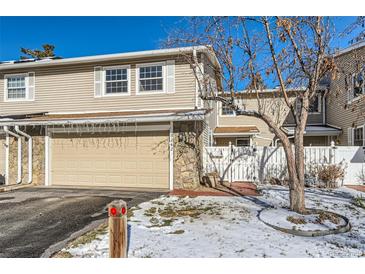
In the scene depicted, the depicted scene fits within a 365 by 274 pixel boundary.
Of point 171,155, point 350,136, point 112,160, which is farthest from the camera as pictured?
point 350,136

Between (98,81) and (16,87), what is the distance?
14.1 feet

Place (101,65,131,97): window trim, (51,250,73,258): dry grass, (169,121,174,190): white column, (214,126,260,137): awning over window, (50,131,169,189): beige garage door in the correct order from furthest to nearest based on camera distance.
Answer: (214,126,260,137): awning over window, (101,65,131,97): window trim, (50,131,169,189): beige garage door, (169,121,174,190): white column, (51,250,73,258): dry grass

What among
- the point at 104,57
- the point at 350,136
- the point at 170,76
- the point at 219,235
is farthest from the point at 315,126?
the point at 219,235

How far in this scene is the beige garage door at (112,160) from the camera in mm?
9898

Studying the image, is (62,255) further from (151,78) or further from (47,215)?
(151,78)

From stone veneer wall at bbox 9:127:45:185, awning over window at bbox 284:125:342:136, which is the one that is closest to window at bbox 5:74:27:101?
stone veneer wall at bbox 9:127:45:185

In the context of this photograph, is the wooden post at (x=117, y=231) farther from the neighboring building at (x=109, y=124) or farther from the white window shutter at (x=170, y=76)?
the white window shutter at (x=170, y=76)

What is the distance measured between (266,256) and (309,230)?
1.46m

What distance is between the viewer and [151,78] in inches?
424

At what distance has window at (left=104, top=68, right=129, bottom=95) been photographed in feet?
36.3

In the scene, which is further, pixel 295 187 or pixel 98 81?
pixel 98 81

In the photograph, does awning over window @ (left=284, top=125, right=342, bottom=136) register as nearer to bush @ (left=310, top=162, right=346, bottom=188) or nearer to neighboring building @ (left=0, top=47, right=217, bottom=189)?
bush @ (left=310, top=162, right=346, bottom=188)

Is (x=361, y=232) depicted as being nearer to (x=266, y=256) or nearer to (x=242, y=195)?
(x=266, y=256)

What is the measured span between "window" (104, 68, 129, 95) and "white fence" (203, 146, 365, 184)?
14.7 feet
